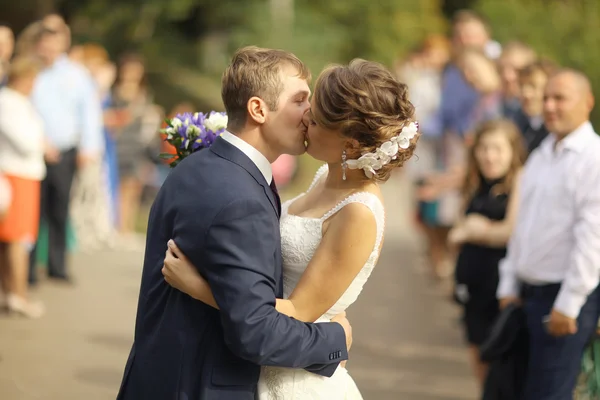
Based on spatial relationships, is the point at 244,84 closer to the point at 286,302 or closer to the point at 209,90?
the point at 286,302

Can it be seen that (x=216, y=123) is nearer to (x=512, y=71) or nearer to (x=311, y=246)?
(x=311, y=246)

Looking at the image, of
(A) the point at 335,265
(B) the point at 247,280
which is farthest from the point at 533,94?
(B) the point at 247,280

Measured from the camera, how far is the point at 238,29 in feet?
89.8

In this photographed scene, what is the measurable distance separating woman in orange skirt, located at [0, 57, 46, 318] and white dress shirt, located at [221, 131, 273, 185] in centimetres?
556

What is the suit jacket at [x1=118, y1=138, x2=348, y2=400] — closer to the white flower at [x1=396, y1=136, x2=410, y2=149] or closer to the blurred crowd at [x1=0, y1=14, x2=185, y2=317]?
the white flower at [x1=396, y1=136, x2=410, y2=149]

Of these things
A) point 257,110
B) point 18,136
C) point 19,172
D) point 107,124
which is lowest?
point 107,124

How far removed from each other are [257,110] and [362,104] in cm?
34

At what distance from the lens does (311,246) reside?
3.26m

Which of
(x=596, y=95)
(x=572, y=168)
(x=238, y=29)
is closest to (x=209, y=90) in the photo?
(x=238, y=29)

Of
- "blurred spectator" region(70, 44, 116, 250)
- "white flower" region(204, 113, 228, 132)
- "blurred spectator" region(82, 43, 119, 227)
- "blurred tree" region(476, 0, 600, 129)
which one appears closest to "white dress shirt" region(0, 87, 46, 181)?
"blurred spectator" region(70, 44, 116, 250)

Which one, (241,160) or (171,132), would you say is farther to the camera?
(171,132)

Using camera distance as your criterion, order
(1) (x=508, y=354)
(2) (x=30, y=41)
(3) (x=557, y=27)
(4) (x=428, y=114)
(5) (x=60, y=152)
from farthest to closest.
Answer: (3) (x=557, y=27) → (4) (x=428, y=114) → (5) (x=60, y=152) → (2) (x=30, y=41) → (1) (x=508, y=354)

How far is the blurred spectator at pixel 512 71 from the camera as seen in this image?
8195mm

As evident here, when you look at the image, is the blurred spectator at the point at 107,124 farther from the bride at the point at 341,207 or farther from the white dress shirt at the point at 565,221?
the bride at the point at 341,207
